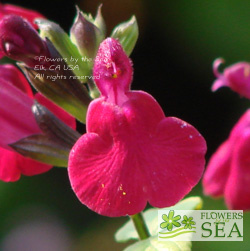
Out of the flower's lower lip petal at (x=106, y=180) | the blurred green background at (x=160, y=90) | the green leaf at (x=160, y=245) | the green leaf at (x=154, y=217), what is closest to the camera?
the flower's lower lip petal at (x=106, y=180)

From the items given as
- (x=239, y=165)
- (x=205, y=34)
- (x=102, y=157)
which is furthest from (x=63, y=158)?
(x=205, y=34)

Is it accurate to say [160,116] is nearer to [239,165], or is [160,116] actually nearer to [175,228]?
[175,228]

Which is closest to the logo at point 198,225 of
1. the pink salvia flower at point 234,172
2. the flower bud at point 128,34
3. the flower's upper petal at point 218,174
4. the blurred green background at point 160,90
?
the pink salvia flower at point 234,172

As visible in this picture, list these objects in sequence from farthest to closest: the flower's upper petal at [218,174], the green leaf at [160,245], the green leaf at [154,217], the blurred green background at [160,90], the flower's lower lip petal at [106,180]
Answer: the blurred green background at [160,90]
the flower's upper petal at [218,174]
the green leaf at [154,217]
the green leaf at [160,245]
the flower's lower lip petal at [106,180]

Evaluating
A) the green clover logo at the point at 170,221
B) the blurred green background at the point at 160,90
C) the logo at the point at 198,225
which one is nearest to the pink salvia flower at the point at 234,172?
the logo at the point at 198,225

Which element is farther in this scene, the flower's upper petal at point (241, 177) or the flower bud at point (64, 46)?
the flower's upper petal at point (241, 177)

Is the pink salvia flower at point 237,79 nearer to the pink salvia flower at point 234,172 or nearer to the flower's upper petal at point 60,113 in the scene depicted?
the pink salvia flower at point 234,172

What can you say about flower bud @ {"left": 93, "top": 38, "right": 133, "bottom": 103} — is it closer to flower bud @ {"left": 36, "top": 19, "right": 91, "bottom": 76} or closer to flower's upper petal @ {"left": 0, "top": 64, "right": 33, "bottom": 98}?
flower bud @ {"left": 36, "top": 19, "right": 91, "bottom": 76}

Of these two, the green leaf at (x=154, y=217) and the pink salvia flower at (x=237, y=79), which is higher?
the pink salvia flower at (x=237, y=79)
